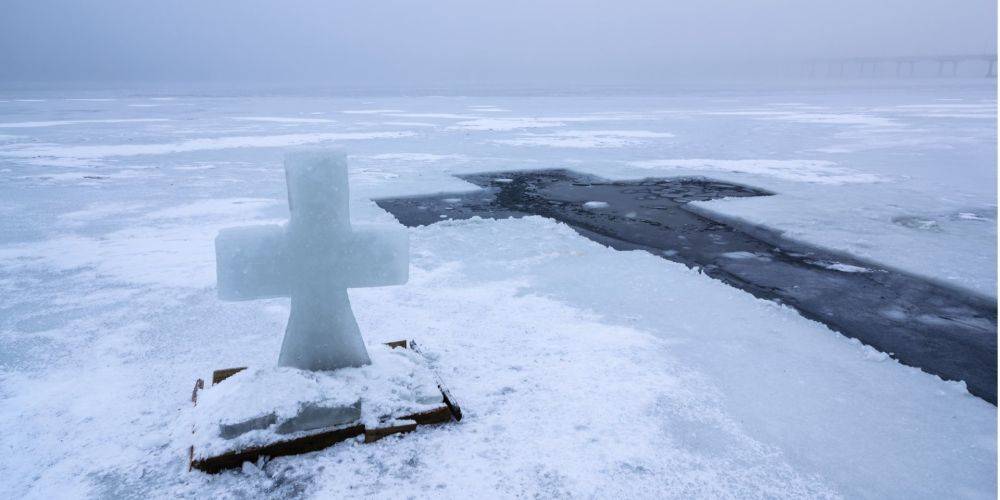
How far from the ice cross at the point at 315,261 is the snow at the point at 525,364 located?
0.39 meters

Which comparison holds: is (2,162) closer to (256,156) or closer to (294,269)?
(256,156)

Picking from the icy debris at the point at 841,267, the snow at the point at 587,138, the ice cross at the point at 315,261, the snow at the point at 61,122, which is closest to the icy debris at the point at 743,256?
the icy debris at the point at 841,267

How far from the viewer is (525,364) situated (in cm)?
293

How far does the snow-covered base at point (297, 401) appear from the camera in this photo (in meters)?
2.19

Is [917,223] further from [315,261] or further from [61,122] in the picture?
[61,122]

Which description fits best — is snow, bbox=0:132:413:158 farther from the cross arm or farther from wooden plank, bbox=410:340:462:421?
wooden plank, bbox=410:340:462:421

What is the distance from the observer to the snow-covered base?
2.19 m

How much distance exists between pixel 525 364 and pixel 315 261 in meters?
1.12

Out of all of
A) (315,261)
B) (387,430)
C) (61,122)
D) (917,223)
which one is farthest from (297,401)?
(61,122)

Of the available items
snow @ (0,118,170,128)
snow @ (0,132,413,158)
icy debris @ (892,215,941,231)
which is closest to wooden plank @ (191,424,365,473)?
icy debris @ (892,215,941,231)

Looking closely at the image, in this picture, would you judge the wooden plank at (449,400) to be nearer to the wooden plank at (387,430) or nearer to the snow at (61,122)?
the wooden plank at (387,430)

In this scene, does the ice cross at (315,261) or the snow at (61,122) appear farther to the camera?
the snow at (61,122)

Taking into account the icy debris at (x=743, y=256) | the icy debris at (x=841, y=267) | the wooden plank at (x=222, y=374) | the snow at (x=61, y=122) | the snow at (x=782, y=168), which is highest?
the snow at (x=61, y=122)

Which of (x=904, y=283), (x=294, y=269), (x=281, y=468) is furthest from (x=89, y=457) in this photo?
(x=904, y=283)
